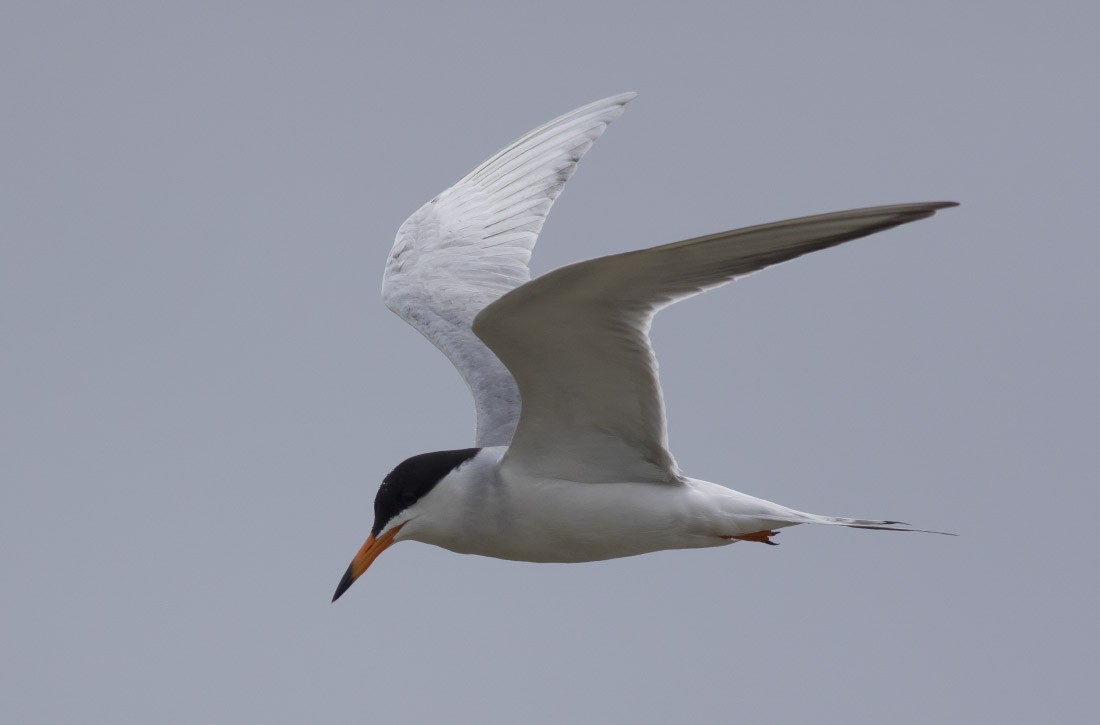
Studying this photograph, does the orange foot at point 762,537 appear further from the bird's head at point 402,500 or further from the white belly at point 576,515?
the bird's head at point 402,500

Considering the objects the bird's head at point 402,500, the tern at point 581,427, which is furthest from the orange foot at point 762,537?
the bird's head at point 402,500

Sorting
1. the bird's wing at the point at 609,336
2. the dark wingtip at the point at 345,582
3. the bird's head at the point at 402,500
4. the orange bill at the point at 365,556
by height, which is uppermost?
the bird's wing at the point at 609,336

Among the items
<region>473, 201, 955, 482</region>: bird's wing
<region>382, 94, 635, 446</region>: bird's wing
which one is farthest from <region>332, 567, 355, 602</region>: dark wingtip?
<region>382, 94, 635, 446</region>: bird's wing

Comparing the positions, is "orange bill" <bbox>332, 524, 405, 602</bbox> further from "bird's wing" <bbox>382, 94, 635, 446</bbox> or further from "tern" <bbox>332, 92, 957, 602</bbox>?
"bird's wing" <bbox>382, 94, 635, 446</bbox>

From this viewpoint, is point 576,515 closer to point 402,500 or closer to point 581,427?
point 581,427

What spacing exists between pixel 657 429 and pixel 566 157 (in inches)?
118

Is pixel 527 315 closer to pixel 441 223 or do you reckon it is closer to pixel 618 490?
pixel 618 490

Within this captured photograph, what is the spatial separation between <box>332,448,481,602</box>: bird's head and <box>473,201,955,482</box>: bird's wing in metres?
0.28

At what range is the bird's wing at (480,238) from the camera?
23.7ft

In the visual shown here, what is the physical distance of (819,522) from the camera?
546 centimetres

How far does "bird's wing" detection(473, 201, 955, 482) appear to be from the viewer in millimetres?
4293

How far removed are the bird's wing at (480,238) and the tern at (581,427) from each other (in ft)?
0.08

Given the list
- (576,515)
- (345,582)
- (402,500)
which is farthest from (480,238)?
(345,582)

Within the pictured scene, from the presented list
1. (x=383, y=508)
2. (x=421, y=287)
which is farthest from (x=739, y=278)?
(x=421, y=287)
